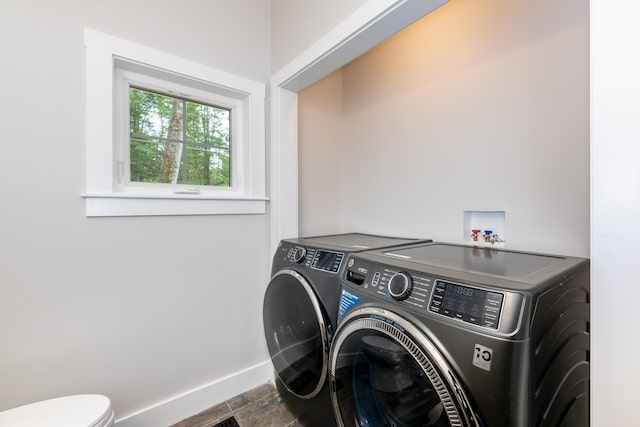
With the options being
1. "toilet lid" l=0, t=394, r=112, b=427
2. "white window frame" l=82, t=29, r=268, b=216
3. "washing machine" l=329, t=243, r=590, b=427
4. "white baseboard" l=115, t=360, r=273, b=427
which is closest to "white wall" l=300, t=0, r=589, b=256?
"washing machine" l=329, t=243, r=590, b=427

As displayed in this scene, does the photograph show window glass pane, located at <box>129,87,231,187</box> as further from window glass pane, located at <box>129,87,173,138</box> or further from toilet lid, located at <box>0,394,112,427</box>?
toilet lid, located at <box>0,394,112,427</box>

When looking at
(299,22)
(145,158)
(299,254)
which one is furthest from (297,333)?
(299,22)

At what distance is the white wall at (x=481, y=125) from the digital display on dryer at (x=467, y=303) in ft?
2.43

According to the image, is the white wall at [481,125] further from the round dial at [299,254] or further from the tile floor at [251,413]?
the tile floor at [251,413]

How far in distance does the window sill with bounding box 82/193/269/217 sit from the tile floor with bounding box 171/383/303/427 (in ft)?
3.76

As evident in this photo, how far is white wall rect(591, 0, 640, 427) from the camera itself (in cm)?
60

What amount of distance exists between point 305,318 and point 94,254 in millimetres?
1044

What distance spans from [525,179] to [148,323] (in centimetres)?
198

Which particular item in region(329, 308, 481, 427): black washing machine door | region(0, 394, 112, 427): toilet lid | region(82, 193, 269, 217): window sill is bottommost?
region(0, 394, 112, 427): toilet lid

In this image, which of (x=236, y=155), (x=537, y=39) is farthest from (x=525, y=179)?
(x=236, y=155)

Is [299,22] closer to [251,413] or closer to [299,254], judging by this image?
[299,254]

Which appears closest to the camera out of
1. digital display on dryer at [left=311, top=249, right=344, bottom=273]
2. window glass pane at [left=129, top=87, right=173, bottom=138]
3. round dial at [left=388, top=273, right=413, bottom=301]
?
round dial at [left=388, top=273, right=413, bottom=301]

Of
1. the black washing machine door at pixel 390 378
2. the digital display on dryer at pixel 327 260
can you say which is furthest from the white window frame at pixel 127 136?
the black washing machine door at pixel 390 378

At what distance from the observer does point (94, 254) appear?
4.25ft
